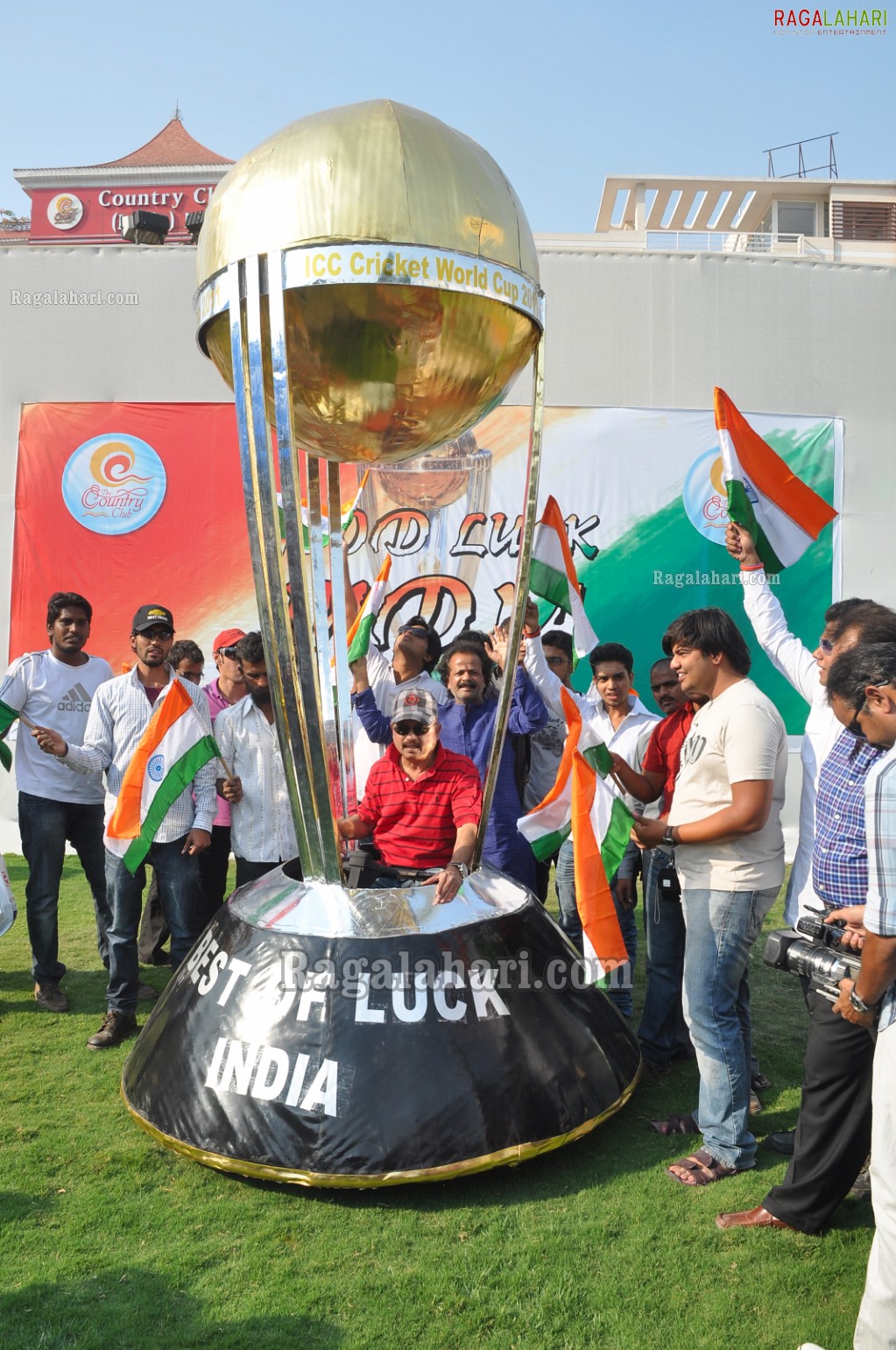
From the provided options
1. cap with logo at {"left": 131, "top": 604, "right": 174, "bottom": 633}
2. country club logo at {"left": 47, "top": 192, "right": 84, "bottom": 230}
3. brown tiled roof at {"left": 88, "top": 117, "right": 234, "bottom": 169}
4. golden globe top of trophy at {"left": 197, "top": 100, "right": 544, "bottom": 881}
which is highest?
brown tiled roof at {"left": 88, "top": 117, "right": 234, "bottom": 169}

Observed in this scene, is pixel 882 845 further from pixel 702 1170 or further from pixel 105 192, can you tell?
pixel 105 192

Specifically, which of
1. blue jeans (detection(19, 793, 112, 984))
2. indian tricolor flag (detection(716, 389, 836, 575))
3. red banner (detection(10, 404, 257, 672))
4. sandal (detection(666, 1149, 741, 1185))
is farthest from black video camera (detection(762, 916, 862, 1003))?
red banner (detection(10, 404, 257, 672))

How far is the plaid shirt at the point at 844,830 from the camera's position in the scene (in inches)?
116

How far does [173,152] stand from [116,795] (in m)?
31.5

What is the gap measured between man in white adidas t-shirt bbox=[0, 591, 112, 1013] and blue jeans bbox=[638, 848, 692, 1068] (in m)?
2.92

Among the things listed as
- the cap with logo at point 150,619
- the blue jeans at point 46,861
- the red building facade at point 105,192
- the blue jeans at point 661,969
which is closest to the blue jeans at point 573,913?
the blue jeans at point 661,969

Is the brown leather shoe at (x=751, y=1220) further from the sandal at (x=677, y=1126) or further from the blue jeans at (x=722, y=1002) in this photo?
the sandal at (x=677, y=1126)

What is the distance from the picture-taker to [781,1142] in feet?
12.4

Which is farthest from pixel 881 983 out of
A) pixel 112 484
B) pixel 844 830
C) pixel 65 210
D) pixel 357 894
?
pixel 65 210

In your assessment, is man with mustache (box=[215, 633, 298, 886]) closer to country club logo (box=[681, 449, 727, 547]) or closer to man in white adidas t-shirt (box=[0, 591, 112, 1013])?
man in white adidas t-shirt (box=[0, 591, 112, 1013])

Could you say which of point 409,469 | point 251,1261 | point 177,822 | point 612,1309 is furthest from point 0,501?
point 612,1309

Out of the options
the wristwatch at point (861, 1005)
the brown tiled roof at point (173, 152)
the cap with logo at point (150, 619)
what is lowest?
the wristwatch at point (861, 1005)

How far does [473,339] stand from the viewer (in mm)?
3643

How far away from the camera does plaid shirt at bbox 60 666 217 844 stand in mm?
5039
